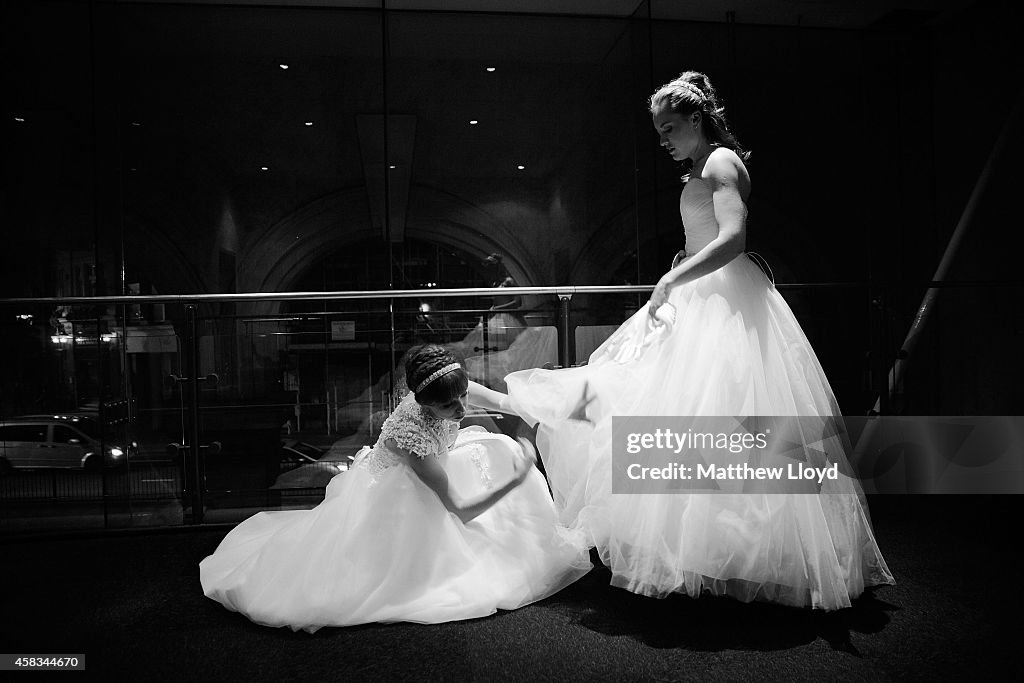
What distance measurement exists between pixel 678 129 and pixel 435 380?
1.00m

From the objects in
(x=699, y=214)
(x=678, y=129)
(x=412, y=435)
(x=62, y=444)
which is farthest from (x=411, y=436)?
(x=62, y=444)

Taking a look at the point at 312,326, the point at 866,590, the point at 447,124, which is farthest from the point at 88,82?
the point at 866,590

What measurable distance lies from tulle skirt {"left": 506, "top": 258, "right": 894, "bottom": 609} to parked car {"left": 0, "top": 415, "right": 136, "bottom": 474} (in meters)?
2.12

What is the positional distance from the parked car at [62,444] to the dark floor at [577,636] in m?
0.87

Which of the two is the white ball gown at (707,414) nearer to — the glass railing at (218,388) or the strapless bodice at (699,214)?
the strapless bodice at (699,214)

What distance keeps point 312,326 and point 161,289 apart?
2052mm

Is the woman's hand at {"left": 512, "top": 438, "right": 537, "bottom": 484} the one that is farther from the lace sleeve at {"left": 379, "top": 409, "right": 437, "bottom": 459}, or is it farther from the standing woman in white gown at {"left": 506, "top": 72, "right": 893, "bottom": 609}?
the lace sleeve at {"left": 379, "top": 409, "right": 437, "bottom": 459}

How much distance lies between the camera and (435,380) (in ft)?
5.98

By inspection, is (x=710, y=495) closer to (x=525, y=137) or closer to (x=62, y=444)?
(x=62, y=444)

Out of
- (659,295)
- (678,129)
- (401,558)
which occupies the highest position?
(678,129)

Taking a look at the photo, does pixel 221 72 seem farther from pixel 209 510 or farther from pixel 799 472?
pixel 799 472

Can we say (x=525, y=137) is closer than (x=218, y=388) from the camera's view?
No

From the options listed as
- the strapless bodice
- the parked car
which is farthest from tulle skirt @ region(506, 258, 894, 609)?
the parked car

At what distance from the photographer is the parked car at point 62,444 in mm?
2877
